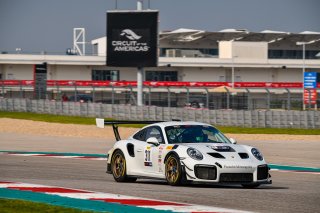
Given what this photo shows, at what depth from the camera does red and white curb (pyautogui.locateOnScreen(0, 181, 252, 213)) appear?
32.8 feet

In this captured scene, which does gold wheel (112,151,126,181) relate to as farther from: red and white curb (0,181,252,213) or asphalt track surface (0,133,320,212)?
red and white curb (0,181,252,213)

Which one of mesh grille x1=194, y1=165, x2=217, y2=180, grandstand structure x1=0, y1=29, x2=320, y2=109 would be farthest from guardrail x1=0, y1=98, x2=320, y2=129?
grandstand structure x1=0, y1=29, x2=320, y2=109

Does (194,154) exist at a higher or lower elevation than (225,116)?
higher

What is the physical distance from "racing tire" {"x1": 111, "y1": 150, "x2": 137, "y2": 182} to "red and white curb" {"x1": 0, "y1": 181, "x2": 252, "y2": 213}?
2.29 m

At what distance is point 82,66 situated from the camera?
3467 inches

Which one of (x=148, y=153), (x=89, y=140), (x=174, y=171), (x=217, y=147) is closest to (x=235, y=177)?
(x=217, y=147)

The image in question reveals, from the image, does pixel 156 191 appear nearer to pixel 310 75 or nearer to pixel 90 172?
pixel 90 172

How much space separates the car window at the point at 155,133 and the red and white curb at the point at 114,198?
2411 mm

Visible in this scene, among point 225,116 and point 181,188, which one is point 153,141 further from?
point 225,116

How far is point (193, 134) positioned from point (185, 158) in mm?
1176

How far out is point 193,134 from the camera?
571 inches

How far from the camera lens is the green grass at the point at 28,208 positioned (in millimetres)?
10023

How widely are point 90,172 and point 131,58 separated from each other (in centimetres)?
3403

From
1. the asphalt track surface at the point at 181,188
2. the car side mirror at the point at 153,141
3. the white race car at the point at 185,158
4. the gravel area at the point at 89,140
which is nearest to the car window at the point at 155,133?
the white race car at the point at 185,158
